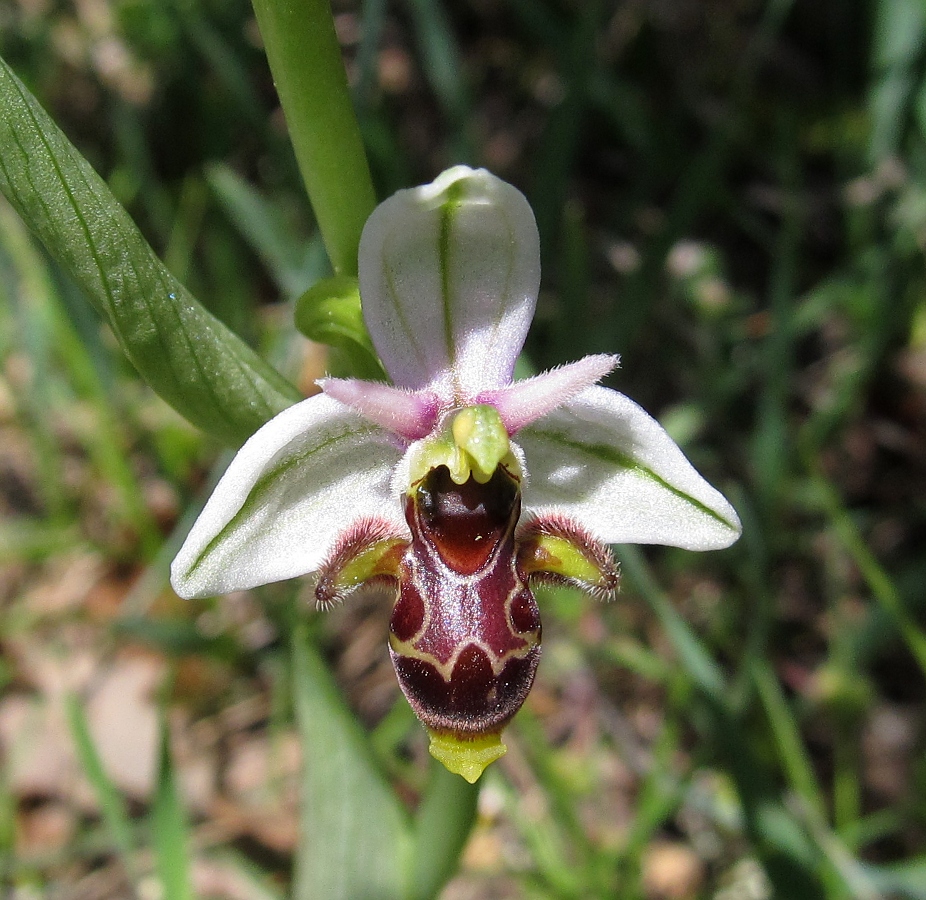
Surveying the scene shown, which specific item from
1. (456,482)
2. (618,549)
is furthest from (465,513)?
A: (618,549)

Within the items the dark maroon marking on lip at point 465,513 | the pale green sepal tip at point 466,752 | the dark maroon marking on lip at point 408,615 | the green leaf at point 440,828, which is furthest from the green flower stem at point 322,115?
the green leaf at point 440,828

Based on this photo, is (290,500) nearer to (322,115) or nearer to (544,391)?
(544,391)

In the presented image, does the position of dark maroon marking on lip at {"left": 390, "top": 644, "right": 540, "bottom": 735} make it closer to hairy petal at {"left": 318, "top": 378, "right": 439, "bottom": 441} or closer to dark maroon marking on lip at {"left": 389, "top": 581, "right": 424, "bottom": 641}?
dark maroon marking on lip at {"left": 389, "top": 581, "right": 424, "bottom": 641}

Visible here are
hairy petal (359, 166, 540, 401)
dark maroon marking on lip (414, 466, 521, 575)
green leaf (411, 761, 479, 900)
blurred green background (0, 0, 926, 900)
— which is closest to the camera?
hairy petal (359, 166, 540, 401)

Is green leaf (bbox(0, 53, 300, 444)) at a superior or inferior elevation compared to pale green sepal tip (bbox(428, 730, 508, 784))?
superior

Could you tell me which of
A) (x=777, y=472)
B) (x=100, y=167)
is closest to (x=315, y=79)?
(x=777, y=472)

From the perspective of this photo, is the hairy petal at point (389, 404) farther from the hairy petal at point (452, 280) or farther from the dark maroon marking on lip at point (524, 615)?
the dark maroon marking on lip at point (524, 615)

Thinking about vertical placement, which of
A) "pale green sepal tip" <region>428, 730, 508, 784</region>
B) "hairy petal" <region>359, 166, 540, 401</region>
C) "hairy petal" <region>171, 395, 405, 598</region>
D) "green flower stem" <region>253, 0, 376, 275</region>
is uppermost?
"green flower stem" <region>253, 0, 376, 275</region>

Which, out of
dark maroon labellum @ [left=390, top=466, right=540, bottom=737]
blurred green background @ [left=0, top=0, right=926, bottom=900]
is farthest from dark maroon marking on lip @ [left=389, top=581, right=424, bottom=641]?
blurred green background @ [left=0, top=0, right=926, bottom=900]
